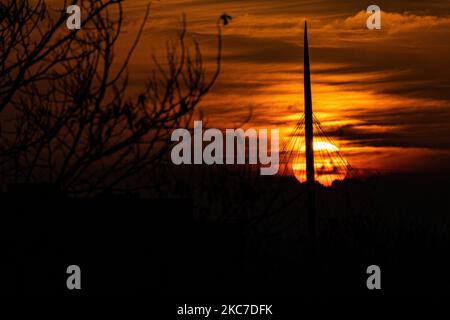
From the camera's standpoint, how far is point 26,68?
8.94 metres

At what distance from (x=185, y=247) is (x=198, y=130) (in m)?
2.17

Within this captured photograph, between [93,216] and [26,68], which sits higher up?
[26,68]

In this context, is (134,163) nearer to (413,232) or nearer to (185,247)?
(185,247)

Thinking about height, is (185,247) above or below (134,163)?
below

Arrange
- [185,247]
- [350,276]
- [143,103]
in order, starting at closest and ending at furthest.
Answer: [143,103]
[185,247]
[350,276]

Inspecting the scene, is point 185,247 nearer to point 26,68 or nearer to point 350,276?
point 26,68

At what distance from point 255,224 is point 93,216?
2.29m

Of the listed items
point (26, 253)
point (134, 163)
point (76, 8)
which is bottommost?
point (26, 253)

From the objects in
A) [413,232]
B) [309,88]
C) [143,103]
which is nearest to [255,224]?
[143,103]
